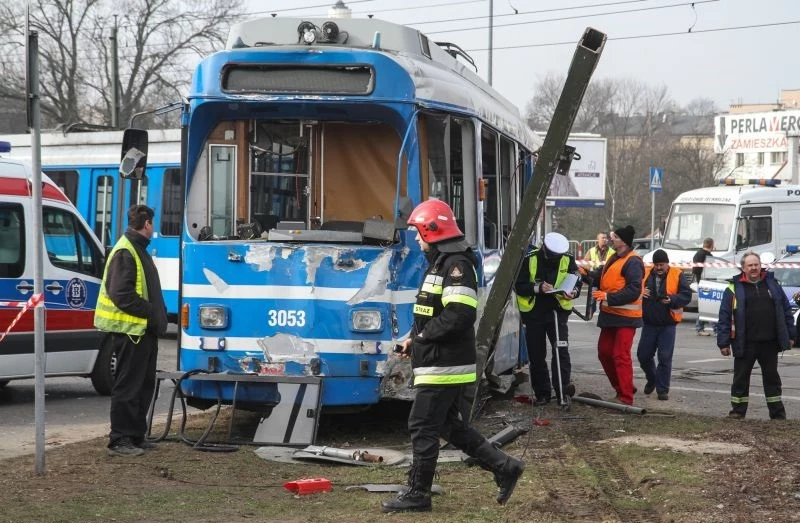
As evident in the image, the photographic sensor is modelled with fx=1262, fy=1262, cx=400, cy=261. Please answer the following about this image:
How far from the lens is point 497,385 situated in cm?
1300

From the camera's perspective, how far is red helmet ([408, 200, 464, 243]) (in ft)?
25.6

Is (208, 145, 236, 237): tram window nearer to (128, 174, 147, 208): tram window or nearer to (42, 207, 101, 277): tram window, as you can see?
(42, 207, 101, 277): tram window

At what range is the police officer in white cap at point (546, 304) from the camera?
1275 cm

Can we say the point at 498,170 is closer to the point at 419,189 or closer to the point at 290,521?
the point at 419,189

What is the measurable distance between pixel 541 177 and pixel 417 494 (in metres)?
2.88

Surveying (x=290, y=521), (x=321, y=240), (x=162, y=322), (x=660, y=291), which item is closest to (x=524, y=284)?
(x=660, y=291)

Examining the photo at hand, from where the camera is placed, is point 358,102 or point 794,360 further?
point 794,360

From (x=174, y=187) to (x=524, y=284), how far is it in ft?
28.0

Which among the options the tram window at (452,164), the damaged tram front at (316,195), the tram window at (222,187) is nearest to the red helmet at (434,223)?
the damaged tram front at (316,195)

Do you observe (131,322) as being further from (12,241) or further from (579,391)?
(579,391)

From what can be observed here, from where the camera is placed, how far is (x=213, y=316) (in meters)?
10.2

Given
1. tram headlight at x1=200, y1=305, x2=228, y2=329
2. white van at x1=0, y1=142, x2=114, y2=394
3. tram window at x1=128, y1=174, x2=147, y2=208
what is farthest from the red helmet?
tram window at x1=128, y1=174, x2=147, y2=208

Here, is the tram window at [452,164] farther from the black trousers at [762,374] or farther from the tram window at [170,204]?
the tram window at [170,204]

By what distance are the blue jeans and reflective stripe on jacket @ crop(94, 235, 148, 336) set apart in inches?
248
